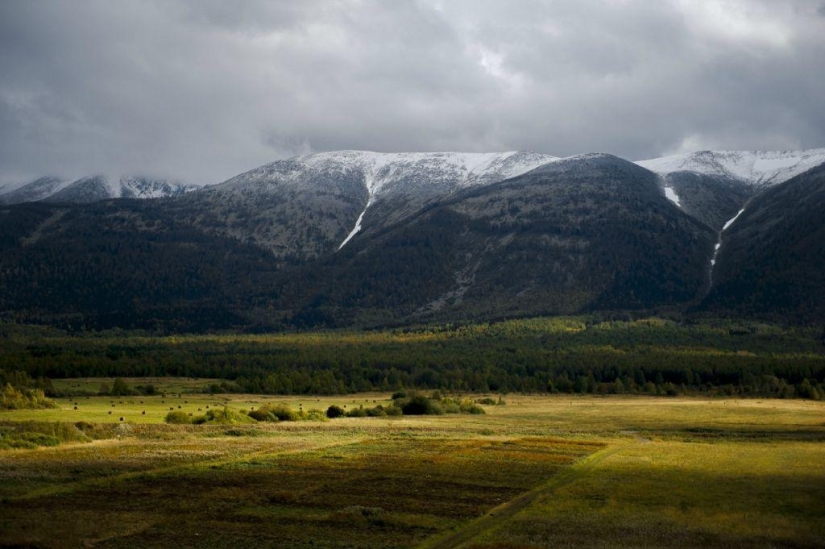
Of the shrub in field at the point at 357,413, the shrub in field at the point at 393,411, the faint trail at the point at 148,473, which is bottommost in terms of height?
the shrub in field at the point at 393,411

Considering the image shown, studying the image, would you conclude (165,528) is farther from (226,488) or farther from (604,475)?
(604,475)

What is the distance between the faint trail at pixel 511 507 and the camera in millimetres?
33750

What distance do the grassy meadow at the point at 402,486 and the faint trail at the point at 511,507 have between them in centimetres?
15

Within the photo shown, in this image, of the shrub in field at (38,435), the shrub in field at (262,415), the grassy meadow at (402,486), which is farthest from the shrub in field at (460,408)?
the shrub in field at (38,435)

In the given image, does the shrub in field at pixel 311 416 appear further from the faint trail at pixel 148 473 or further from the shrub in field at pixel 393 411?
the faint trail at pixel 148 473

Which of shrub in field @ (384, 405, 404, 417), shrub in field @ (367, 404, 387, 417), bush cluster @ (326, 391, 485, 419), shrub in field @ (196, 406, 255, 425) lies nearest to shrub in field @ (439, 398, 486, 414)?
bush cluster @ (326, 391, 485, 419)

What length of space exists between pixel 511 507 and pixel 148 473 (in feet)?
76.1

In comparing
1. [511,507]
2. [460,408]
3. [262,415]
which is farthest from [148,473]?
[460,408]

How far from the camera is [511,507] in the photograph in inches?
1641

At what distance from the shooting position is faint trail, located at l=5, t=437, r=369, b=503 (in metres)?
40.9

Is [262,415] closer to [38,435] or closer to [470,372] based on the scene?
[38,435]

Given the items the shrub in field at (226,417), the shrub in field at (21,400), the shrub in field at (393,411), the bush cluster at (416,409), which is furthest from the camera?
the shrub in field at (393,411)

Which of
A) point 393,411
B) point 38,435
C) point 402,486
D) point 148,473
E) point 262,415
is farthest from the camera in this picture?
point 393,411

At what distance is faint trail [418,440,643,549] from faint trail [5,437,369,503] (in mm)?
21161
